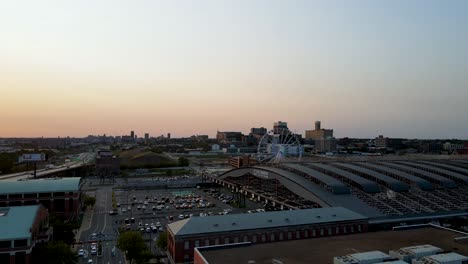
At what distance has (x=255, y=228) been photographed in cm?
2853

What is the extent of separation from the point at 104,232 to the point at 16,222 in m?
11.9

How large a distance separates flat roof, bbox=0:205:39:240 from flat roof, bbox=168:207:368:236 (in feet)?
32.3

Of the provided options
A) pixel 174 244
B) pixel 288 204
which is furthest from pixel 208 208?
pixel 174 244

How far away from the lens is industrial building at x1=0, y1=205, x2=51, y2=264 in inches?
1029

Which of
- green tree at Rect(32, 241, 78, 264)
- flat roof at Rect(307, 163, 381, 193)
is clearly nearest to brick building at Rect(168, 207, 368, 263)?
green tree at Rect(32, 241, 78, 264)

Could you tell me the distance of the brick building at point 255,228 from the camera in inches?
1067

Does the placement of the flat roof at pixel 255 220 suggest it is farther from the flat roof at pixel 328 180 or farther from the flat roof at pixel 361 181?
the flat roof at pixel 361 181

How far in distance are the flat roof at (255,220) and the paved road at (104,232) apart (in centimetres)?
586

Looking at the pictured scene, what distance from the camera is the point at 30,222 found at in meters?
28.1

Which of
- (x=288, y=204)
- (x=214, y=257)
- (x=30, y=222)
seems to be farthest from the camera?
(x=288, y=204)

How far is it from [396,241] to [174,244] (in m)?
14.1

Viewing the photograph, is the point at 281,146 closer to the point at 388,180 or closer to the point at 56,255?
the point at 388,180

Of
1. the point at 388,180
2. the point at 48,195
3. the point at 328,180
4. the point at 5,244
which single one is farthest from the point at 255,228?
the point at 48,195

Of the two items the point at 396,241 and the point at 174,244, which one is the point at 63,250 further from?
the point at 396,241
